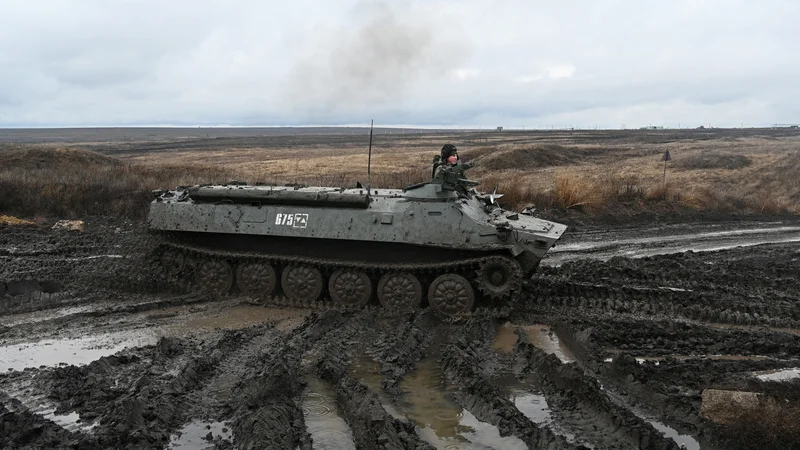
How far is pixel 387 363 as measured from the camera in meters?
9.41

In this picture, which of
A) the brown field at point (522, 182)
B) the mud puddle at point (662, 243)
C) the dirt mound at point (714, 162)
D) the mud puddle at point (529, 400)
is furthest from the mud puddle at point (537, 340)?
the dirt mound at point (714, 162)

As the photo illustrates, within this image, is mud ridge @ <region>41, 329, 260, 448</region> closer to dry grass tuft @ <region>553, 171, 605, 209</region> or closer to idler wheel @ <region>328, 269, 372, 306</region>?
idler wheel @ <region>328, 269, 372, 306</region>

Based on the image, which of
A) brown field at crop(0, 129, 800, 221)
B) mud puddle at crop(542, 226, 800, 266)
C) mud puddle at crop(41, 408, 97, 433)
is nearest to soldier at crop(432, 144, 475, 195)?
mud puddle at crop(542, 226, 800, 266)

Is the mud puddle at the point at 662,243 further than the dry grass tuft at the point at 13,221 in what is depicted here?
No

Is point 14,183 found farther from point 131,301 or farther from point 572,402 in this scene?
point 572,402

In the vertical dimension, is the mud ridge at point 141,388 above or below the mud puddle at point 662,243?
above

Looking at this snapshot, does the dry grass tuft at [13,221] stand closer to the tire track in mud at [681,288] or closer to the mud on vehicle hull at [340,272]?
the mud on vehicle hull at [340,272]

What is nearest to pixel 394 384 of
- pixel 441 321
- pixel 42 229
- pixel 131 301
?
pixel 441 321

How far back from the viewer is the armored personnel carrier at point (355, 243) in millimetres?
11820

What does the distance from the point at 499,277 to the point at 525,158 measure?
1161 inches

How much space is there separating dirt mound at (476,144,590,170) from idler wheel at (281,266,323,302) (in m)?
26.3

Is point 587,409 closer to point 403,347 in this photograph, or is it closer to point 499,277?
point 403,347

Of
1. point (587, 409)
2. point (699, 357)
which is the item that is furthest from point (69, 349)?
point (699, 357)

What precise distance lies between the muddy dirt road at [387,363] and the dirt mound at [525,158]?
2358 cm
